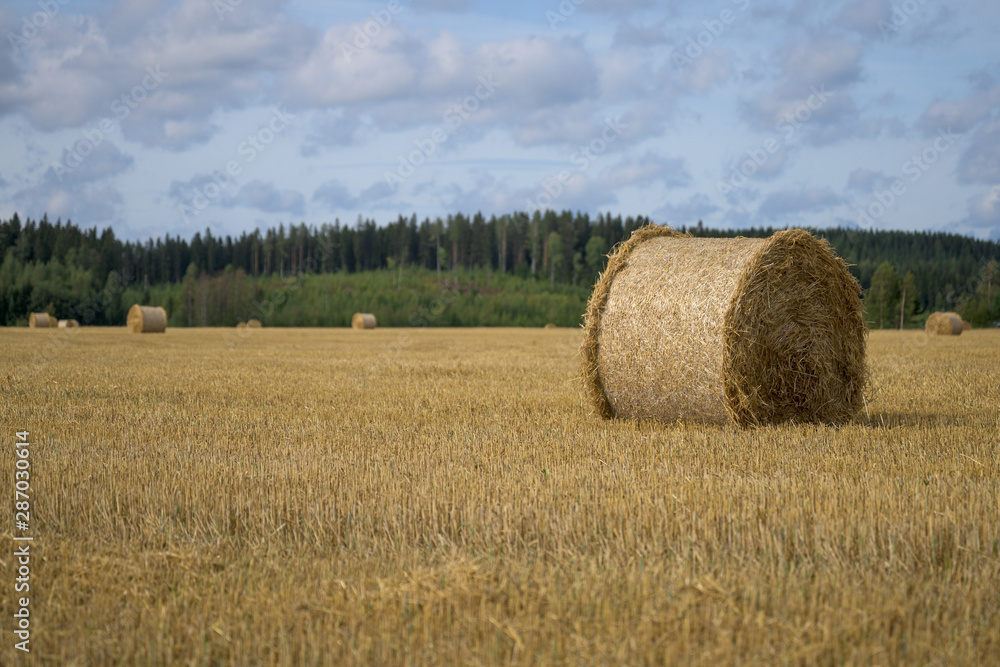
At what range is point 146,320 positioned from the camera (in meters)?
36.2

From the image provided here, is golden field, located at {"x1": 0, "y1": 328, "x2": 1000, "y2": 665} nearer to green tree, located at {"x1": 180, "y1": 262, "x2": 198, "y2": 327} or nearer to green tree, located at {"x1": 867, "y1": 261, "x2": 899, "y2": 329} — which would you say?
green tree, located at {"x1": 867, "y1": 261, "x2": 899, "y2": 329}

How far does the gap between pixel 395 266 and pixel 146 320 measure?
2914 inches

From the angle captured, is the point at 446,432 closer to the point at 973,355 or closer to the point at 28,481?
the point at 28,481

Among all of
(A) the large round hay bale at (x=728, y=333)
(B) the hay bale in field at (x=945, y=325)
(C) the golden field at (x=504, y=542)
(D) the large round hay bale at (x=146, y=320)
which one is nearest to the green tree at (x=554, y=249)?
(B) the hay bale in field at (x=945, y=325)

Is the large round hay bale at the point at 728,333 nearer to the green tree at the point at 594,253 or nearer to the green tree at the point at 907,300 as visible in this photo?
the green tree at the point at 907,300

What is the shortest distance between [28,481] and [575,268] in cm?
9497

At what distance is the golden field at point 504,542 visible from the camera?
3.35m

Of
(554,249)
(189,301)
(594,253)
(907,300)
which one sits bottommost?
(189,301)

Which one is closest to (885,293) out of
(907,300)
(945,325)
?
(907,300)

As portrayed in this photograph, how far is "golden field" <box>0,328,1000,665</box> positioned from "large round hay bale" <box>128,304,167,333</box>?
29.1m

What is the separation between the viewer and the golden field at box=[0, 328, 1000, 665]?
3352mm

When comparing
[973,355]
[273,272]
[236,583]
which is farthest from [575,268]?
[236,583]

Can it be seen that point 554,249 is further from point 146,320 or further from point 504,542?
point 504,542

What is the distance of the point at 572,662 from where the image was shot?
3.15 meters
